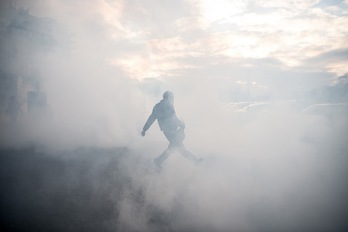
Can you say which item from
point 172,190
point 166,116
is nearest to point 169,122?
point 166,116

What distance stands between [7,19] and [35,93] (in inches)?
190

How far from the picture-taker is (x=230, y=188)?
4891mm

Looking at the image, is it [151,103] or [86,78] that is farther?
[151,103]

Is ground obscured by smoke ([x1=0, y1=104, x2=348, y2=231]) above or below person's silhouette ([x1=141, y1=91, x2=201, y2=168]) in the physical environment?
below

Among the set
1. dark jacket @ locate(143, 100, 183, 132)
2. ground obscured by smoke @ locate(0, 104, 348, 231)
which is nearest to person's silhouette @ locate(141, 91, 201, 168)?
dark jacket @ locate(143, 100, 183, 132)

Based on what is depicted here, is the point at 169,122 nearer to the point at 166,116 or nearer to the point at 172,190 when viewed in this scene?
the point at 166,116

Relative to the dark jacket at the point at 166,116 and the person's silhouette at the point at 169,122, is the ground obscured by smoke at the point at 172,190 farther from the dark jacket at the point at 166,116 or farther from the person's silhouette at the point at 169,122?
the dark jacket at the point at 166,116

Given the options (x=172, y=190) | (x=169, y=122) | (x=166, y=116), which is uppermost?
(x=166, y=116)

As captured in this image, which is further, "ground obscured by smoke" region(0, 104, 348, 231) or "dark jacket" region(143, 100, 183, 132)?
"dark jacket" region(143, 100, 183, 132)

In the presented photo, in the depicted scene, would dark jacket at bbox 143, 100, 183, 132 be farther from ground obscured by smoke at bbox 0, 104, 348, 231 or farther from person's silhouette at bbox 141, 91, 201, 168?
ground obscured by smoke at bbox 0, 104, 348, 231

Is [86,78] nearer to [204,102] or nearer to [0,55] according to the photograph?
[0,55]

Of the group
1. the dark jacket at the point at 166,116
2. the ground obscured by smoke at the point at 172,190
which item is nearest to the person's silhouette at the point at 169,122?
the dark jacket at the point at 166,116

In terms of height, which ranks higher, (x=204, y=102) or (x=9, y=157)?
(x=204, y=102)

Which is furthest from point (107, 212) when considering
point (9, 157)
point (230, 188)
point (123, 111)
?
point (123, 111)
